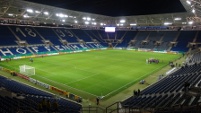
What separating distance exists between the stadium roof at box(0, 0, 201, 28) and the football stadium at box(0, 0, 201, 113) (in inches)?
10.5

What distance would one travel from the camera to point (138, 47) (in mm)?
79375

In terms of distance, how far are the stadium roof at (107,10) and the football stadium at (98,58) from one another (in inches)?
10.5

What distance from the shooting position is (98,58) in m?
51.3

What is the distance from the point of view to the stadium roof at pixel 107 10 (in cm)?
4525

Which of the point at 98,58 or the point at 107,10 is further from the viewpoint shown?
the point at 107,10

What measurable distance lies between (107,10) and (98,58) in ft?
66.4

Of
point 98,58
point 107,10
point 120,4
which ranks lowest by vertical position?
point 98,58

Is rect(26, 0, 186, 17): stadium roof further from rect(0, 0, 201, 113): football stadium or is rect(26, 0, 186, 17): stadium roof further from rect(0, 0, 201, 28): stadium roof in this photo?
rect(0, 0, 201, 113): football stadium

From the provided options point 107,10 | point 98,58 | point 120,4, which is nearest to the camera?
point 98,58

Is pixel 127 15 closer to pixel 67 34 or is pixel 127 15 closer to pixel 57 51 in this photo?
pixel 67 34

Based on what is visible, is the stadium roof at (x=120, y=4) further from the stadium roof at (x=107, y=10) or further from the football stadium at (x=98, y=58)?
the football stadium at (x=98, y=58)

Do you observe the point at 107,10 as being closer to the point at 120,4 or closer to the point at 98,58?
the point at 120,4

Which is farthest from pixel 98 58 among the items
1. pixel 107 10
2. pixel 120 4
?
pixel 107 10

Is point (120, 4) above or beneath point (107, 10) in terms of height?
beneath
